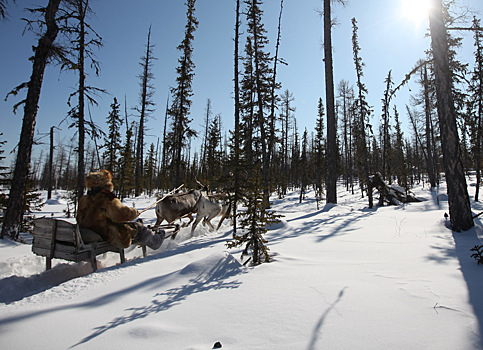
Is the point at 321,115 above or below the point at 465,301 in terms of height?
above

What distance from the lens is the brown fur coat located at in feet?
13.6

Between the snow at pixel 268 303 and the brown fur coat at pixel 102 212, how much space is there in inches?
27.6

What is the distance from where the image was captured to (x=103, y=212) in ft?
13.6

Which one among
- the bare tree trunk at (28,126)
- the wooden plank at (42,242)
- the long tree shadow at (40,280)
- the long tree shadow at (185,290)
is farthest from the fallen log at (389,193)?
the bare tree trunk at (28,126)

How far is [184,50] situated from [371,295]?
21.5m

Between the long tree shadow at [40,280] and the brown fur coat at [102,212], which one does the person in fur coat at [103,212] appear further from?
the long tree shadow at [40,280]

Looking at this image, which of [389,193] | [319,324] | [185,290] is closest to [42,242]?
[185,290]

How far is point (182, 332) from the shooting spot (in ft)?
6.09

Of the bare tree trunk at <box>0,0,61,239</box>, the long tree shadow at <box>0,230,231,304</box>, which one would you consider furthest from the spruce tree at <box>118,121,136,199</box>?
the long tree shadow at <box>0,230,231,304</box>

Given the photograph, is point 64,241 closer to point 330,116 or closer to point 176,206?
point 176,206

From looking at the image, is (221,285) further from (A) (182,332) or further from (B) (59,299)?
(B) (59,299)

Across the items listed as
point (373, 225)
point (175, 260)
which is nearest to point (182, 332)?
point (175, 260)

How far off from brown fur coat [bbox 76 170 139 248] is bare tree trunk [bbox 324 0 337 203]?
9.33m

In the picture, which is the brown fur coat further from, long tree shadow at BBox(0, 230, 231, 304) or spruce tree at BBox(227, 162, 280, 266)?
spruce tree at BBox(227, 162, 280, 266)
